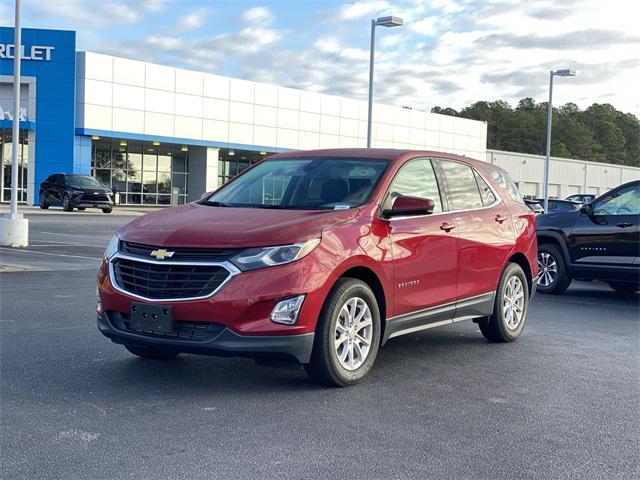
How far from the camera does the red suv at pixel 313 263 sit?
5406 mm

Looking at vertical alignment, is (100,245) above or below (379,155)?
below

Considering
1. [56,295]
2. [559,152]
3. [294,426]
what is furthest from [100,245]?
[559,152]

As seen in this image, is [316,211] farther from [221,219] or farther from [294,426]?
[294,426]

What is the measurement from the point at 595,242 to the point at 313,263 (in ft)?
24.4

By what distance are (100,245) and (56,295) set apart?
8.68m

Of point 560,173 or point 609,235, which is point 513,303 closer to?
point 609,235

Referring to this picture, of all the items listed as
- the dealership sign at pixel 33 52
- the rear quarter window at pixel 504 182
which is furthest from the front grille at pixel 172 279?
the dealership sign at pixel 33 52

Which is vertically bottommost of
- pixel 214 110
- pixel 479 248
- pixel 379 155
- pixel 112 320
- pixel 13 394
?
pixel 13 394

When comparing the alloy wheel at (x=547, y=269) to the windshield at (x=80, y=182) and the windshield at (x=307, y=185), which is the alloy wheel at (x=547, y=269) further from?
the windshield at (x=80, y=182)

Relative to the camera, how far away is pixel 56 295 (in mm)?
10406

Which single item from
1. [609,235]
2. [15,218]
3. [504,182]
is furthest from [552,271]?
[15,218]

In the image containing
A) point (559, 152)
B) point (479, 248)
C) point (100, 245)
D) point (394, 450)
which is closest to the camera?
point (394, 450)

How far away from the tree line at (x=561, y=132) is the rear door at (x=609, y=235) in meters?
110

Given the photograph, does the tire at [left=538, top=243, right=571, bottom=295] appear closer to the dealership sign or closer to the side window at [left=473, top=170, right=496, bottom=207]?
the side window at [left=473, top=170, right=496, bottom=207]
